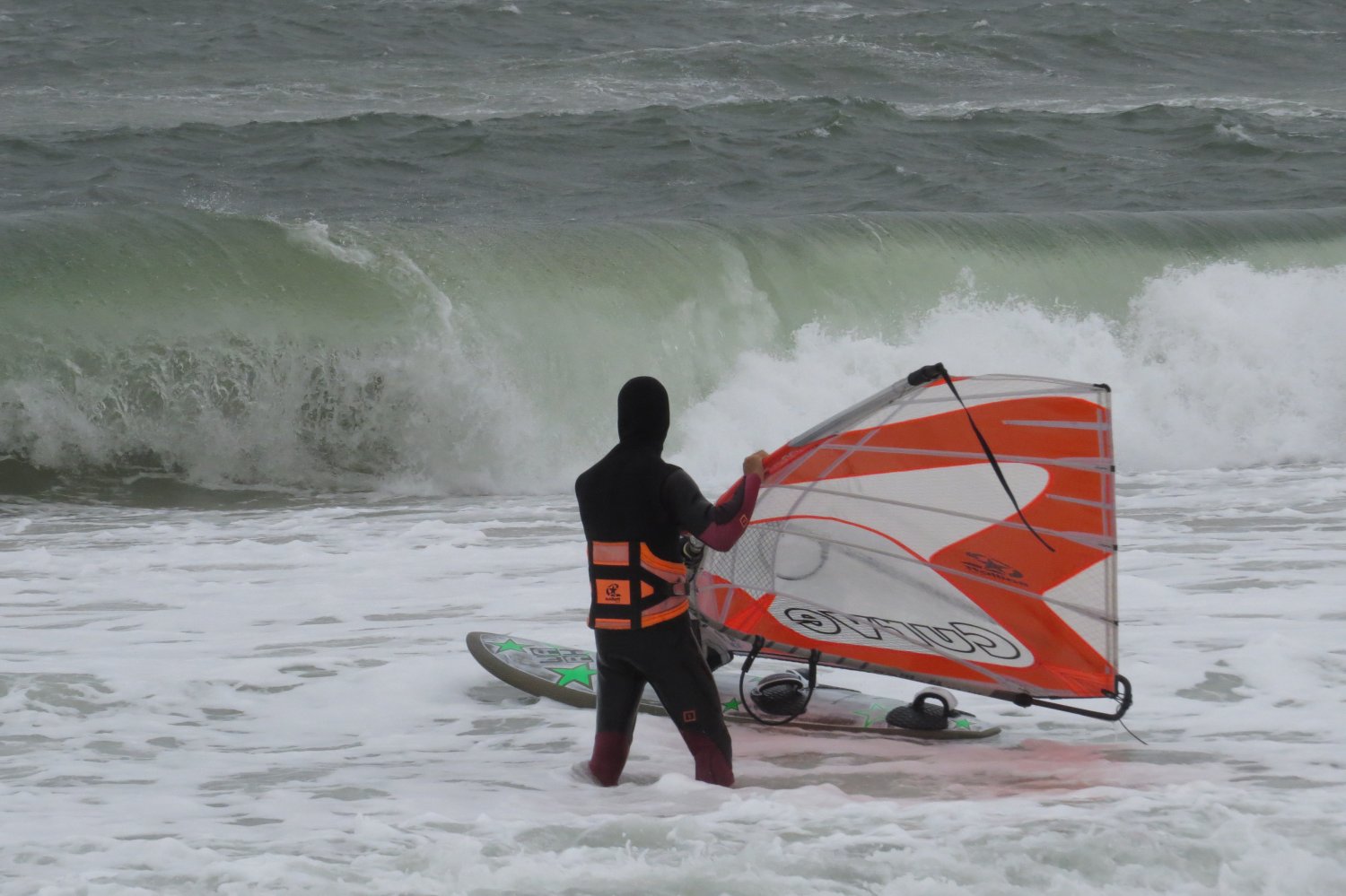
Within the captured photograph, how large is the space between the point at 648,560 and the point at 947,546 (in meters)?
1.07

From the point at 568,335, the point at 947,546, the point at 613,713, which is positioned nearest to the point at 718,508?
the point at 613,713

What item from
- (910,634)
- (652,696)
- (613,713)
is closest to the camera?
(613,713)

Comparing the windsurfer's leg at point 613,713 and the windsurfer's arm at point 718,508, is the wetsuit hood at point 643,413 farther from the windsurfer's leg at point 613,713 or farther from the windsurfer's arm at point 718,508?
the windsurfer's leg at point 613,713

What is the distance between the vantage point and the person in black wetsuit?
4.02 meters

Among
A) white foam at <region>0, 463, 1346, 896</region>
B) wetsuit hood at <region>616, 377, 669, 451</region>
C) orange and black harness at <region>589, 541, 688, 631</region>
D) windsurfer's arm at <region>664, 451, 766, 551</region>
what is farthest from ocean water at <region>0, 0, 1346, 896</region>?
wetsuit hood at <region>616, 377, 669, 451</region>

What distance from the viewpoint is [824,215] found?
13.5 m

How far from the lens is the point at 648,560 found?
13.4 ft

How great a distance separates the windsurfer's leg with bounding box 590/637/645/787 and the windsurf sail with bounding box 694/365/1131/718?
372 mm

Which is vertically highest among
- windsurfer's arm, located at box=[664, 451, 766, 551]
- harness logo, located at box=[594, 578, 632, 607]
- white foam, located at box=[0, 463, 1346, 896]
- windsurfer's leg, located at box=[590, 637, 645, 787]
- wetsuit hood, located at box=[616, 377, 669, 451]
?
wetsuit hood, located at box=[616, 377, 669, 451]

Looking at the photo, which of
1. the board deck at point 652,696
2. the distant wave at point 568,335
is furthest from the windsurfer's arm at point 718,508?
the distant wave at point 568,335

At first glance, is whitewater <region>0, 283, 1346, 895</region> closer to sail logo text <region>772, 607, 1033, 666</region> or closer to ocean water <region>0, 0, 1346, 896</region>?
ocean water <region>0, 0, 1346, 896</region>

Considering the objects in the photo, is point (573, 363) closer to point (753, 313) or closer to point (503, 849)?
point (753, 313)

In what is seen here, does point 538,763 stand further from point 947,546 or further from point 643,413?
point 947,546

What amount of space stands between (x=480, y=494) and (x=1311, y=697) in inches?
235
